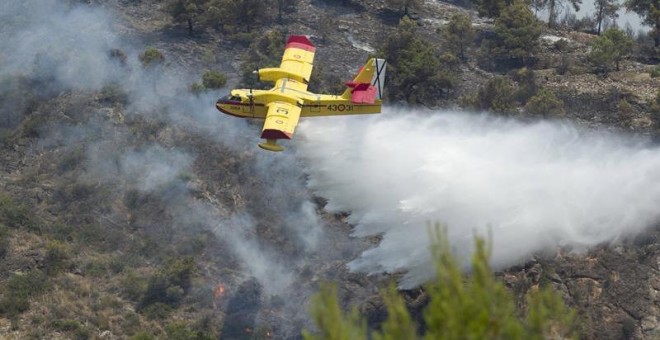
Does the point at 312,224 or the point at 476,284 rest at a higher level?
the point at 476,284

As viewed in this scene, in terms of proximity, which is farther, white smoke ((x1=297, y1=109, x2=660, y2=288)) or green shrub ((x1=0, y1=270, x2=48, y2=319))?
white smoke ((x1=297, y1=109, x2=660, y2=288))

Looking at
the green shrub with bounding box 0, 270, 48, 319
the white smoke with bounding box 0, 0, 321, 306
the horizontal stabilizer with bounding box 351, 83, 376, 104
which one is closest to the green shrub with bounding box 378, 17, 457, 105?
the horizontal stabilizer with bounding box 351, 83, 376, 104

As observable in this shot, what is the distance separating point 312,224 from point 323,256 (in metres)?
2.12

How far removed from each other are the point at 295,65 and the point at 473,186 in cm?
1225

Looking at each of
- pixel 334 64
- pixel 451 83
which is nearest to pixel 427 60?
pixel 451 83

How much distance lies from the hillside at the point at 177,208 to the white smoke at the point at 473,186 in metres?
0.41

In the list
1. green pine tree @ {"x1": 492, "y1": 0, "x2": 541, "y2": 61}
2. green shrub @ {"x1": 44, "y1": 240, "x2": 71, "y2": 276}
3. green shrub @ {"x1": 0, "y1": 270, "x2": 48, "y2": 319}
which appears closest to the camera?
green shrub @ {"x1": 0, "y1": 270, "x2": 48, "y2": 319}

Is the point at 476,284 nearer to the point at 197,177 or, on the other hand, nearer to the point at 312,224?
the point at 312,224

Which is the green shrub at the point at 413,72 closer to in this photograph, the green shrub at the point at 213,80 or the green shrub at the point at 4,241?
the green shrub at the point at 213,80

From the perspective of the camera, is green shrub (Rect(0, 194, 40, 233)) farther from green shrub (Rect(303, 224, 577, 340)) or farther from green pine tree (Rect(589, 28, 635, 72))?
green pine tree (Rect(589, 28, 635, 72))

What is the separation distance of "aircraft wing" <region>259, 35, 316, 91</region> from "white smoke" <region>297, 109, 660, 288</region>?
2.67 meters

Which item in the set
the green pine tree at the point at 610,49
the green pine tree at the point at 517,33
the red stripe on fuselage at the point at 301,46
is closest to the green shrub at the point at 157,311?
the red stripe on fuselage at the point at 301,46

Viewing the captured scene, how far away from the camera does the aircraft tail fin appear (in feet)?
134

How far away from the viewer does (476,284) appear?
46.1 ft
